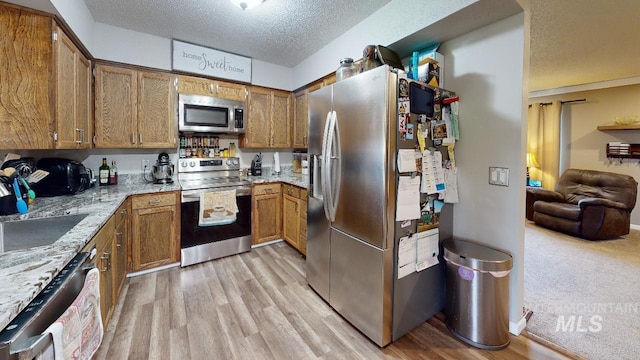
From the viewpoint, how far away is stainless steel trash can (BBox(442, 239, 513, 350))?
5.52 feet

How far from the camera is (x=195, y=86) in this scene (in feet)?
10.3

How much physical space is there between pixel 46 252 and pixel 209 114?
2.39 meters

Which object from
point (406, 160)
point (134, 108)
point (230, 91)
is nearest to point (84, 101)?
point (134, 108)

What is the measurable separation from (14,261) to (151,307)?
4.41 feet

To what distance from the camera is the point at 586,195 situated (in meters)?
4.22

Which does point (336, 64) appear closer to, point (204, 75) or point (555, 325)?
point (204, 75)

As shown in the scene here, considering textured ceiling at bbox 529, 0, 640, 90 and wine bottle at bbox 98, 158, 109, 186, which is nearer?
textured ceiling at bbox 529, 0, 640, 90

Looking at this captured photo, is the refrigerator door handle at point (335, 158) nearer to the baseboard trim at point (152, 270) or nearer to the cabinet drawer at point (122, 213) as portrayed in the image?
the cabinet drawer at point (122, 213)

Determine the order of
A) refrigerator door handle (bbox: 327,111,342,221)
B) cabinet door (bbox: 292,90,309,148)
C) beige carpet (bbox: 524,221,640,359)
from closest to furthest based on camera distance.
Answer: beige carpet (bbox: 524,221,640,359) < refrigerator door handle (bbox: 327,111,342,221) < cabinet door (bbox: 292,90,309,148)

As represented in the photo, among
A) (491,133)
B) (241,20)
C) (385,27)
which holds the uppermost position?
(241,20)

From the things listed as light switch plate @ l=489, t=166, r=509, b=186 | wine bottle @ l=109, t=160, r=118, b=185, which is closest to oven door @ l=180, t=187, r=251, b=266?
wine bottle @ l=109, t=160, r=118, b=185

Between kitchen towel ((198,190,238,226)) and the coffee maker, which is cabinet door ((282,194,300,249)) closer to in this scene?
kitchen towel ((198,190,238,226))

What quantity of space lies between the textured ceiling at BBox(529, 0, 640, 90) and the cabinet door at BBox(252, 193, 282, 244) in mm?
3273

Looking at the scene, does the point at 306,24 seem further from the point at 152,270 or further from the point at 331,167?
the point at 152,270
